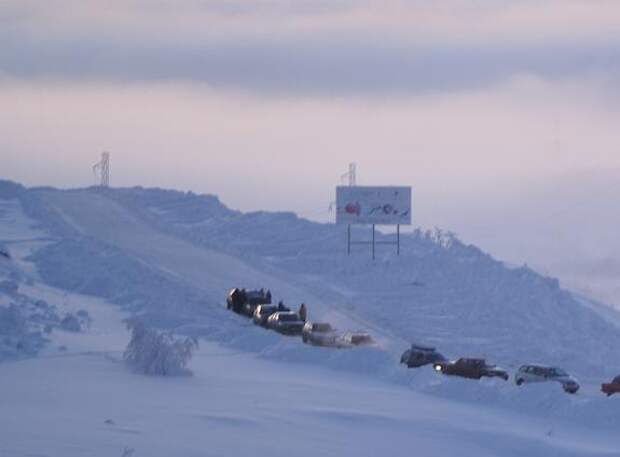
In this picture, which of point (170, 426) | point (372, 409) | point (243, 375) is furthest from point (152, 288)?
point (170, 426)

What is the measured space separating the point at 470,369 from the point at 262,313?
41.0 ft

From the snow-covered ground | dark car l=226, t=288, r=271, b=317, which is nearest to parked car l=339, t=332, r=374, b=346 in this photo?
the snow-covered ground

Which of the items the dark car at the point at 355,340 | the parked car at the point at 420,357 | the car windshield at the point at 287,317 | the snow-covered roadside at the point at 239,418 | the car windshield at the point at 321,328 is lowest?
the snow-covered roadside at the point at 239,418

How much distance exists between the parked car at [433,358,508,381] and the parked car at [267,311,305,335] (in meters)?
8.00

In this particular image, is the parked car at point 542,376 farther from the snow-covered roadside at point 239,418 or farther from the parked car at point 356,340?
the snow-covered roadside at point 239,418

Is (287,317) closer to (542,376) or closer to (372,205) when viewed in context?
(542,376)

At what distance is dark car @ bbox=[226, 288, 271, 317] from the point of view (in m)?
58.2

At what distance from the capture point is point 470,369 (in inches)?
1761

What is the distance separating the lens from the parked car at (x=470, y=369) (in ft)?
145

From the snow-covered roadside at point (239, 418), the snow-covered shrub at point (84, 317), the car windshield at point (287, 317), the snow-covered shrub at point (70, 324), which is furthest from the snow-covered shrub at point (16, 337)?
the car windshield at point (287, 317)

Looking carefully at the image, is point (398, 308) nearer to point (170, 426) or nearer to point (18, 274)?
point (18, 274)

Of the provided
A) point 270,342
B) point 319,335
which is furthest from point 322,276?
point 270,342

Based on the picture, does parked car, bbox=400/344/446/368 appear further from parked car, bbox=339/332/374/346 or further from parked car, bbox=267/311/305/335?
parked car, bbox=267/311/305/335

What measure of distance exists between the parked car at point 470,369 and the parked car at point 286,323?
8001 mm
